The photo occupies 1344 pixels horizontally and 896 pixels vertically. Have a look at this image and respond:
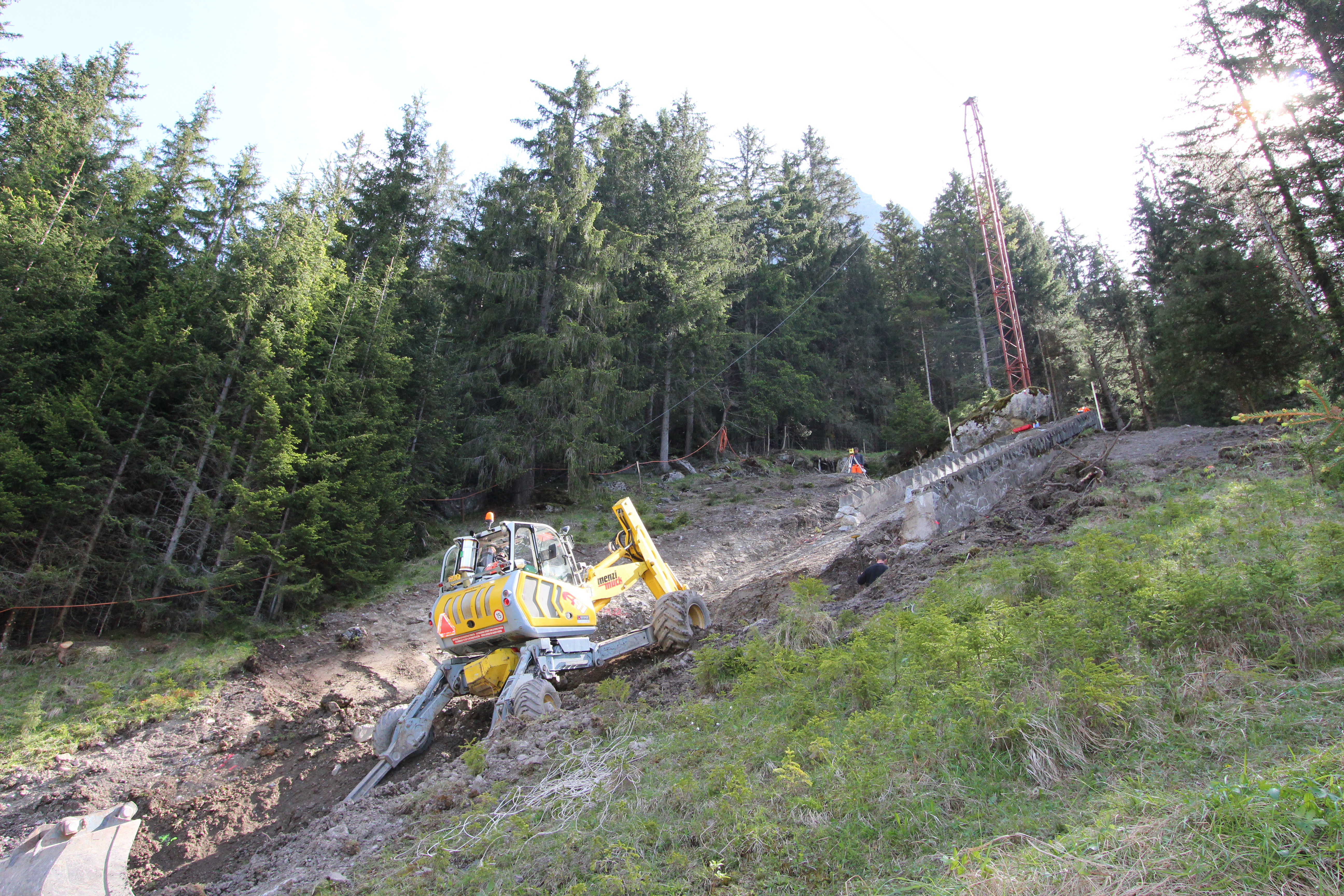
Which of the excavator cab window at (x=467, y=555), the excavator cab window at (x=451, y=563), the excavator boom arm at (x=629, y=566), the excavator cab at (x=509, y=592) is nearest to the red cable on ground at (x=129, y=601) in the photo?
the excavator cab window at (x=451, y=563)

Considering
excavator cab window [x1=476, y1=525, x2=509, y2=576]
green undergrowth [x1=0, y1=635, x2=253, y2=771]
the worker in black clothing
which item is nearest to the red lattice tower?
the worker in black clothing

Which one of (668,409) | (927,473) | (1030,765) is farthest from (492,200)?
(1030,765)

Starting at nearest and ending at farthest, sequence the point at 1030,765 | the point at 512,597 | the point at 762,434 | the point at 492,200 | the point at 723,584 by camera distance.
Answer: the point at 1030,765
the point at 512,597
the point at 723,584
the point at 492,200
the point at 762,434

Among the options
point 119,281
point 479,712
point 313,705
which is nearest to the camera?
point 479,712

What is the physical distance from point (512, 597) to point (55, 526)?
9.55 m

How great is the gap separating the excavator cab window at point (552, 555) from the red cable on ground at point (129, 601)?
662cm

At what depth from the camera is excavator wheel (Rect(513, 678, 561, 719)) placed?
721cm

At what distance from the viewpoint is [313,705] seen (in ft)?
34.3

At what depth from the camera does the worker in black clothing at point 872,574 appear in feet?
30.9

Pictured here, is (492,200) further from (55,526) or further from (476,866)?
(476,866)

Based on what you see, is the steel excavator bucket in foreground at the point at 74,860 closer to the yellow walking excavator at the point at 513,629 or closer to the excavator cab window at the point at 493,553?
the yellow walking excavator at the point at 513,629

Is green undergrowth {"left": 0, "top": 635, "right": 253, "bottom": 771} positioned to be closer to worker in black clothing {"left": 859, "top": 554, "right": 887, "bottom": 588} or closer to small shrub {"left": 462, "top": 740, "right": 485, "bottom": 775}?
small shrub {"left": 462, "top": 740, "right": 485, "bottom": 775}

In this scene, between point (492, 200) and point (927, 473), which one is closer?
point (927, 473)

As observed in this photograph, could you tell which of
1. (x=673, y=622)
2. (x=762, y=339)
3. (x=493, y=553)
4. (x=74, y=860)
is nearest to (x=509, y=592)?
(x=493, y=553)
